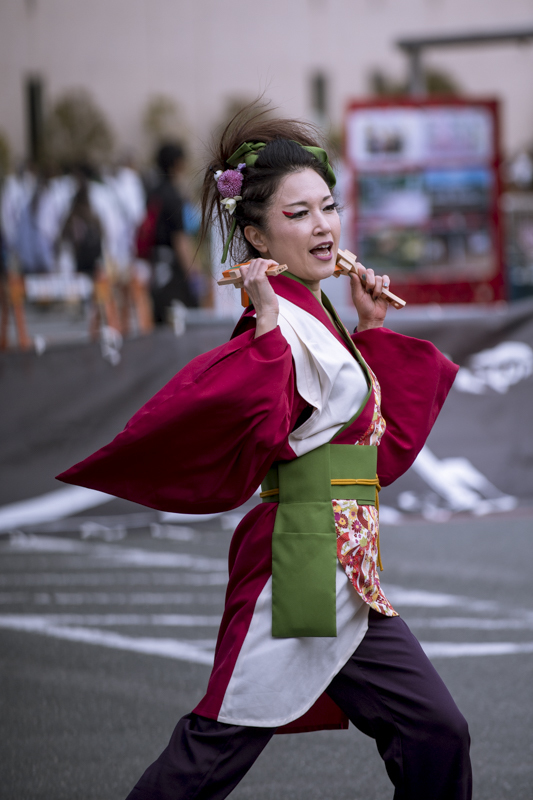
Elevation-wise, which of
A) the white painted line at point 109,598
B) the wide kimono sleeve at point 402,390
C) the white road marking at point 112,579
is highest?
the wide kimono sleeve at point 402,390

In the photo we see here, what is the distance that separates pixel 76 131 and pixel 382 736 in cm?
3016

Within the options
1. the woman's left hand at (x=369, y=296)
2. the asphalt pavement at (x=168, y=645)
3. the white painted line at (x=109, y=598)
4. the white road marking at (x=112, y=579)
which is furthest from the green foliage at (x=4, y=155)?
the woman's left hand at (x=369, y=296)

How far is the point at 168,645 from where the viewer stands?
13.0ft

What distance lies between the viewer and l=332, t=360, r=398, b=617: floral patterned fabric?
1.97 meters

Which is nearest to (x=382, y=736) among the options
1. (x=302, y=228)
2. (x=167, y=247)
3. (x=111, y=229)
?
(x=302, y=228)

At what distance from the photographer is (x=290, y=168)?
2064 millimetres

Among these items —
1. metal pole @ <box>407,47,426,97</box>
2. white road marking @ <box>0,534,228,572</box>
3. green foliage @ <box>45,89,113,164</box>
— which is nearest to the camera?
white road marking @ <box>0,534,228,572</box>

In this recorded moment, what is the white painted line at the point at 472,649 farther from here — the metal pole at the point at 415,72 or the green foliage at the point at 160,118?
the green foliage at the point at 160,118

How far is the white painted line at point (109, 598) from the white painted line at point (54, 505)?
106 centimetres

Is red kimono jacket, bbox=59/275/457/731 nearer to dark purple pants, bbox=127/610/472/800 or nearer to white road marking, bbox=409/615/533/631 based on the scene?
dark purple pants, bbox=127/610/472/800

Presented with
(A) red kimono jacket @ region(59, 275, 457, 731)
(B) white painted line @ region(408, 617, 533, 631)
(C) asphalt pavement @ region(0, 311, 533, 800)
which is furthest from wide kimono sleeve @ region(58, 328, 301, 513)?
(B) white painted line @ region(408, 617, 533, 631)

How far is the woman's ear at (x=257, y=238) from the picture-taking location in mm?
2076

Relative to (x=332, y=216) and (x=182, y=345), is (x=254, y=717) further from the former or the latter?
(x=182, y=345)

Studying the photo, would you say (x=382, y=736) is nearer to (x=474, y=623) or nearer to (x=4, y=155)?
(x=474, y=623)
